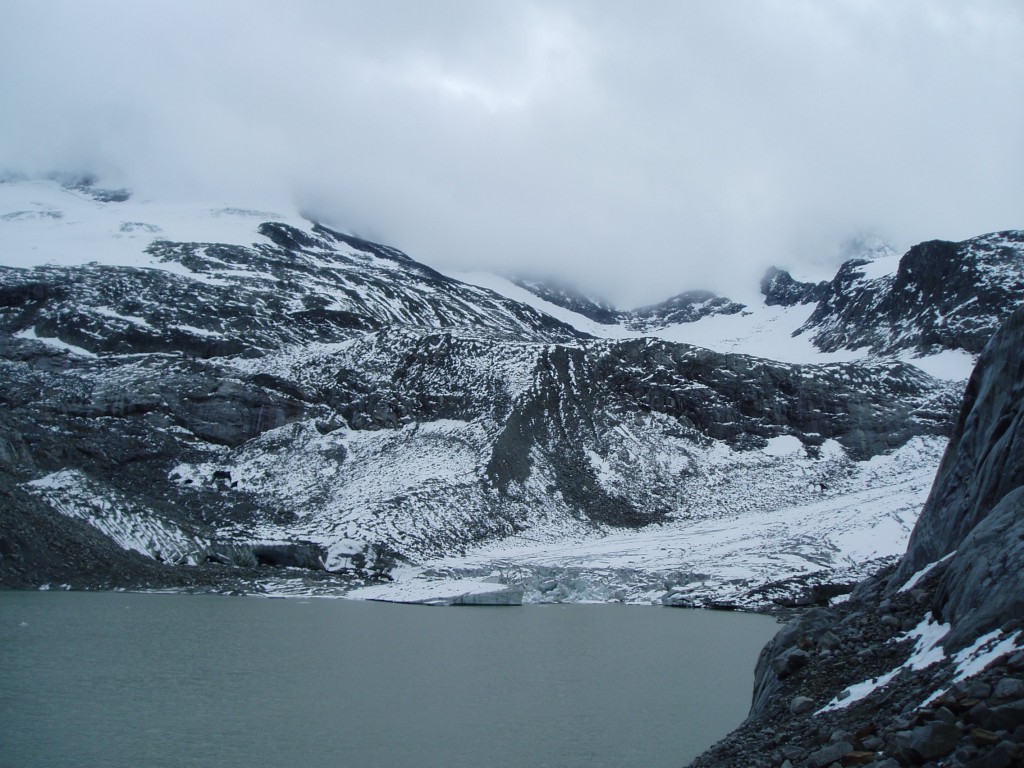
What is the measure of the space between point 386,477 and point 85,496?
2648 centimetres

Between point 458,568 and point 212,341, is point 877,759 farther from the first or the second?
point 212,341

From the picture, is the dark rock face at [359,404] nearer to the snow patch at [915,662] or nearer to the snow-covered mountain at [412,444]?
the snow-covered mountain at [412,444]

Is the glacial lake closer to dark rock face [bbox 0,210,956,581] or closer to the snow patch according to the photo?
the snow patch

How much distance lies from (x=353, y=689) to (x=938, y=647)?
698 inches

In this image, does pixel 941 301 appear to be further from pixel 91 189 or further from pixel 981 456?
pixel 91 189

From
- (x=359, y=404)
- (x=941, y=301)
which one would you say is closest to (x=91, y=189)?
(x=359, y=404)

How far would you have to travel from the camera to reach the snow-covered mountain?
57281 millimetres

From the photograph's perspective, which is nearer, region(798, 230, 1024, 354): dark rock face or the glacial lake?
the glacial lake

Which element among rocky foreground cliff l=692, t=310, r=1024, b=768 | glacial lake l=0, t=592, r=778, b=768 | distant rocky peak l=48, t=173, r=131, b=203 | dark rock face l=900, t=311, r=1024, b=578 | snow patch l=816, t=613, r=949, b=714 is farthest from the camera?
distant rocky peak l=48, t=173, r=131, b=203

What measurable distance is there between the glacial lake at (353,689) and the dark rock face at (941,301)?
95845 mm

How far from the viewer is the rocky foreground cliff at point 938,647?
27.6 feet

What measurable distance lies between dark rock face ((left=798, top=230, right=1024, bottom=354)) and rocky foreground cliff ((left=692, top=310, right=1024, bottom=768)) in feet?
345

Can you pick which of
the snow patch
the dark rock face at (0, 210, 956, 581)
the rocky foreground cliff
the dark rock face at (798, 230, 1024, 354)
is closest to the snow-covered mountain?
the dark rock face at (0, 210, 956, 581)

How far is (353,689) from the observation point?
24094 millimetres
